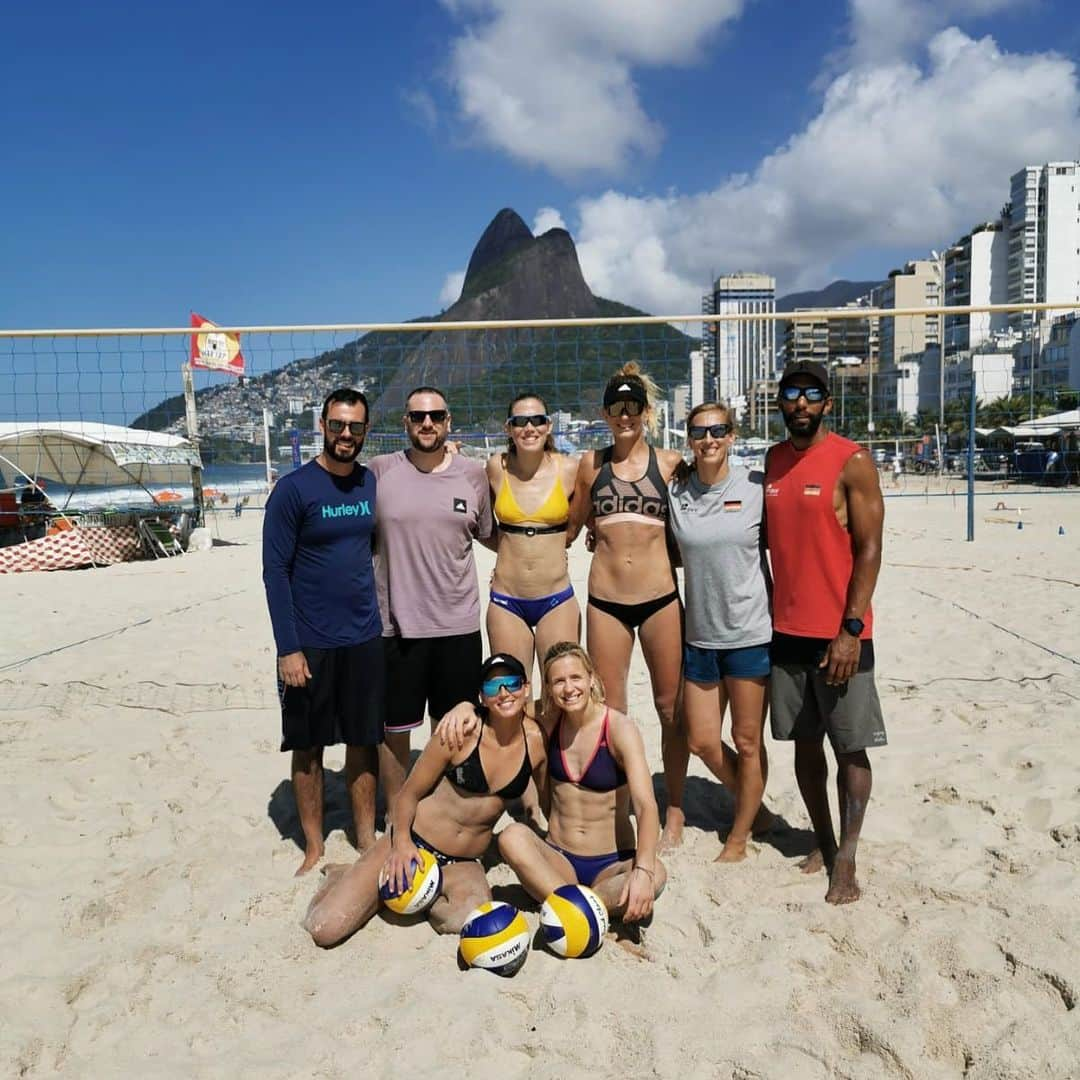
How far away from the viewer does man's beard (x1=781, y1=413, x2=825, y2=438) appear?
230 cm

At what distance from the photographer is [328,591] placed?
251 cm

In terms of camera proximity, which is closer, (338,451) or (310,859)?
(338,451)

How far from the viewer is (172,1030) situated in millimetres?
1894

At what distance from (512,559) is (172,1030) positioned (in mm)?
1544

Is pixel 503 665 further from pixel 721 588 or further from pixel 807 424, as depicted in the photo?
pixel 807 424

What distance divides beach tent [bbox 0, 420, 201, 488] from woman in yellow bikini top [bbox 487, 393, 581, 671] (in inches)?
398

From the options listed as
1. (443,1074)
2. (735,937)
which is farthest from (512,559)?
(443,1074)

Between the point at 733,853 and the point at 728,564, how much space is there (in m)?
0.95

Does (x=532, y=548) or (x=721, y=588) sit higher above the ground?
(x=532, y=548)

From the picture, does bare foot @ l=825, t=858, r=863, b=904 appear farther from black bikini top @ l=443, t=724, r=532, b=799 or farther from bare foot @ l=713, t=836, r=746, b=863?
black bikini top @ l=443, t=724, r=532, b=799

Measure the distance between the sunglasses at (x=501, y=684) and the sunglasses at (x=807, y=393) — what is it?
1093mm

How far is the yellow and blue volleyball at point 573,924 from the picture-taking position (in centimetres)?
210

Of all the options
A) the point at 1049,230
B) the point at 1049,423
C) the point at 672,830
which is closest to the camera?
the point at 672,830

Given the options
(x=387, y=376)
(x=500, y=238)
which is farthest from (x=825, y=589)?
(x=500, y=238)
